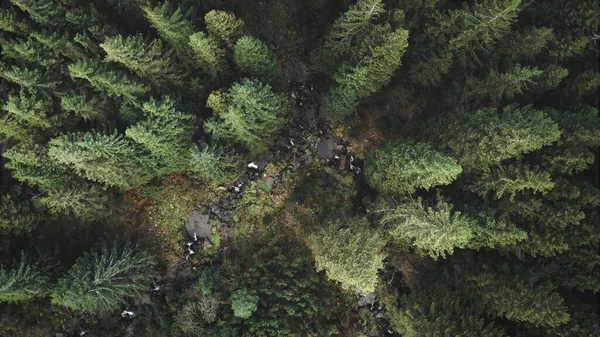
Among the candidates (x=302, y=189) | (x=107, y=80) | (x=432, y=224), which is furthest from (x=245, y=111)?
(x=432, y=224)

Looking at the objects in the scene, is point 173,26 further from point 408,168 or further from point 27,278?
point 27,278

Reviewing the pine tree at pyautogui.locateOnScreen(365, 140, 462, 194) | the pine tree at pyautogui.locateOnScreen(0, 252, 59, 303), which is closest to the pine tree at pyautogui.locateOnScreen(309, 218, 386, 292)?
the pine tree at pyautogui.locateOnScreen(365, 140, 462, 194)

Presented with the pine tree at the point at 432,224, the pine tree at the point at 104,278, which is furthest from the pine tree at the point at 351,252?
the pine tree at the point at 104,278

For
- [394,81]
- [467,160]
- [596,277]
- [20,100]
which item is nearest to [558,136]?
[467,160]

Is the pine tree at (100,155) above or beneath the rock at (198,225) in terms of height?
above

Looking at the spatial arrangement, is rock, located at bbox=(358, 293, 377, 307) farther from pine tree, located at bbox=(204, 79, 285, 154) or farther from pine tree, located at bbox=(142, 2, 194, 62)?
pine tree, located at bbox=(142, 2, 194, 62)

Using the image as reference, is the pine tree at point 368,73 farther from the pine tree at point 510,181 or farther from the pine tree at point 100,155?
the pine tree at point 100,155
